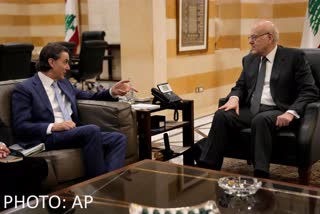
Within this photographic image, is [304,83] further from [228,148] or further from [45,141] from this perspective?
[45,141]

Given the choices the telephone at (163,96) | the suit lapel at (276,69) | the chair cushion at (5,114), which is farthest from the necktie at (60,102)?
the suit lapel at (276,69)

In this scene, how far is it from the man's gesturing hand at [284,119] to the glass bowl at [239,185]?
1.10 m

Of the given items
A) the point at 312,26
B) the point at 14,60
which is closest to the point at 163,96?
the point at 14,60

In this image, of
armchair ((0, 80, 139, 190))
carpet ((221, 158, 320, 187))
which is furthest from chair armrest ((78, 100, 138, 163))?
carpet ((221, 158, 320, 187))

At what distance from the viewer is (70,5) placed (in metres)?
9.13

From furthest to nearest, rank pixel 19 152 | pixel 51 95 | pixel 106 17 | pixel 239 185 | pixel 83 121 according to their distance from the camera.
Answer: pixel 106 17 → pixel 83 121 → pixel 51 95 → pixel 19 152 → pixel 239 185

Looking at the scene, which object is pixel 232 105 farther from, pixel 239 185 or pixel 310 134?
pixel 239 185

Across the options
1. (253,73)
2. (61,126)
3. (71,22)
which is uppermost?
(71,22)

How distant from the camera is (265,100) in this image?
145 inches

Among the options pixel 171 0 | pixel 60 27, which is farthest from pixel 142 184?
pixel 60 27

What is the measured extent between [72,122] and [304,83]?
1752 millimetres

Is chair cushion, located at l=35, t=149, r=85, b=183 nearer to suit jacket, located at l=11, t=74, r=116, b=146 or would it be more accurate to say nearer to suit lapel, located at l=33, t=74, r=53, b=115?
suit jacket, located at l=11, t=74, r=116, b=146

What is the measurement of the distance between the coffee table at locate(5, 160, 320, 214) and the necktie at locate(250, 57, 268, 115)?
3.98 feet

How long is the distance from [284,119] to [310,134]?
0.21 metres
